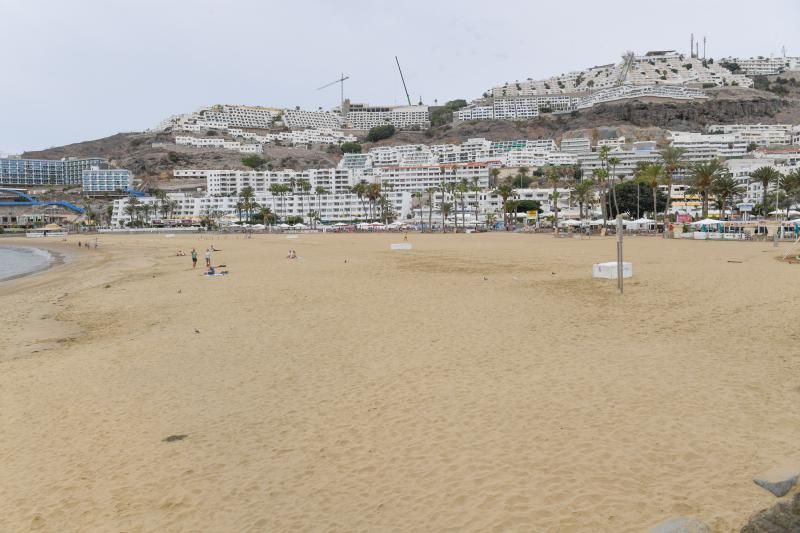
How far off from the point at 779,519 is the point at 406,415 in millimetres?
4159

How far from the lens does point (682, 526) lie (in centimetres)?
390

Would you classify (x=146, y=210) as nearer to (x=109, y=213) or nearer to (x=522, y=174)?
(x=109, y=213)

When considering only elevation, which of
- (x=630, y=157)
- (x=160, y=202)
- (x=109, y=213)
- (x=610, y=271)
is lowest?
(x=610, y=271)

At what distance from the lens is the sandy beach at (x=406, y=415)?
4.81 m

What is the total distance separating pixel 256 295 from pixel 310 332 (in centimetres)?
646

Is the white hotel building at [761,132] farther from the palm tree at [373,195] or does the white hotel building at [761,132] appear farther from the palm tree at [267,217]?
the palm tree at [267,217]

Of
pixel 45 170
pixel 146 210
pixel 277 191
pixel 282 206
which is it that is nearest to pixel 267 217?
pixel 277 191

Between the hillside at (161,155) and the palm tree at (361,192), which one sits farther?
the hillside at (161,155)

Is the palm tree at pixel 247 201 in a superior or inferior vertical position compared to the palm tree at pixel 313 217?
superior

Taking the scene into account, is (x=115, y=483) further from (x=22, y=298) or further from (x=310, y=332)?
(x=22, y=298)

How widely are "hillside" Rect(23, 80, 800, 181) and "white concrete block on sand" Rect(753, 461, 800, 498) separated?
6257 inches

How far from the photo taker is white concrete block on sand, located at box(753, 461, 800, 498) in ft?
14.6

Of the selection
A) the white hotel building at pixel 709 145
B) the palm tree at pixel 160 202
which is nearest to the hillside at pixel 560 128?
the white hotel building at pixel 709 145

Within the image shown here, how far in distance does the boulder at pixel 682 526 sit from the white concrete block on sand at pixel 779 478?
2.89ft
